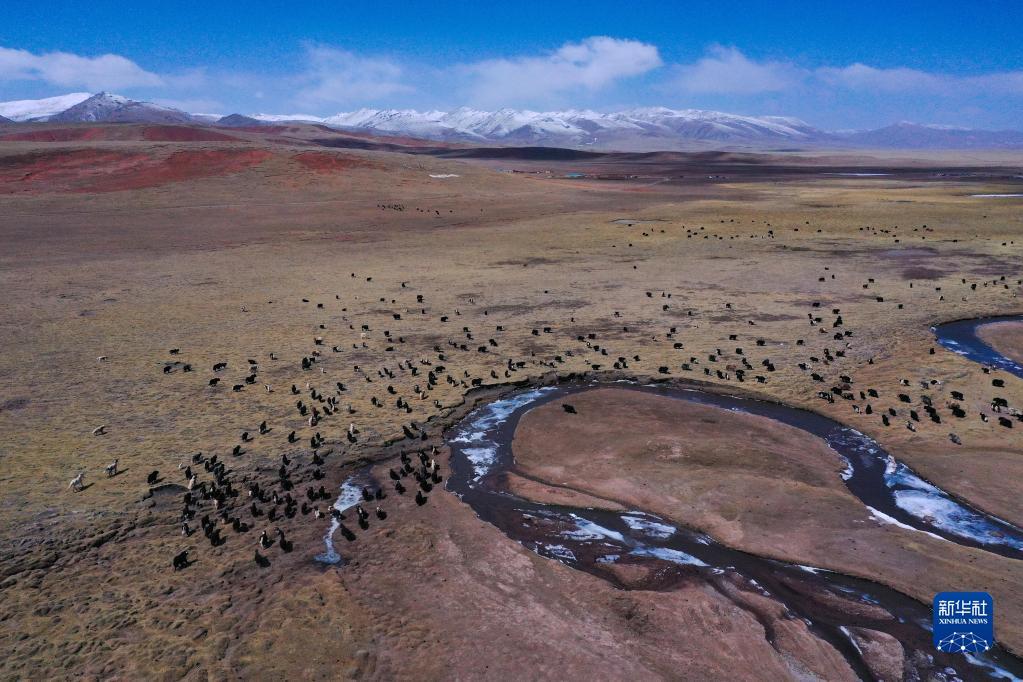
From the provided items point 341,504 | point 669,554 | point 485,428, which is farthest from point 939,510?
point 341,504

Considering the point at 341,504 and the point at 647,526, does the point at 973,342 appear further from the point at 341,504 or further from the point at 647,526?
the point at 341,504

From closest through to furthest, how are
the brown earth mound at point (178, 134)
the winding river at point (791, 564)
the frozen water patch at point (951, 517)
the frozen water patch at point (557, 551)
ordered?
the winding river at point (791, 564), the frozen water patch at point (557, 551), the frozen water patch at point (951, 517), the brown earth mound at point (178, 134)

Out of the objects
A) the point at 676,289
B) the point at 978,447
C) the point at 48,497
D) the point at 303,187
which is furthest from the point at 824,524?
the point at 303,187

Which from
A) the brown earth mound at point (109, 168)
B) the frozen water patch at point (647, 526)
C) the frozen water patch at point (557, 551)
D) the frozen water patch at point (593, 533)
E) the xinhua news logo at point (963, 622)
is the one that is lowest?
the frozen water patch at point (557, 551)

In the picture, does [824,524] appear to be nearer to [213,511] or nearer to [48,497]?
[213,511]

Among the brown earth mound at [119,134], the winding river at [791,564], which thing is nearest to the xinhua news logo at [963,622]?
the winding river at [791,564]

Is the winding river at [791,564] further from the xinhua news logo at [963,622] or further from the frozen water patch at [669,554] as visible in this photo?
the xinhua news logo at [963,622]

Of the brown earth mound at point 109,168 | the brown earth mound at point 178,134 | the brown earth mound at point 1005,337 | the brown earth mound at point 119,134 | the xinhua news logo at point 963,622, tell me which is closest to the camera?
the xinhua news logo at point 963,622
